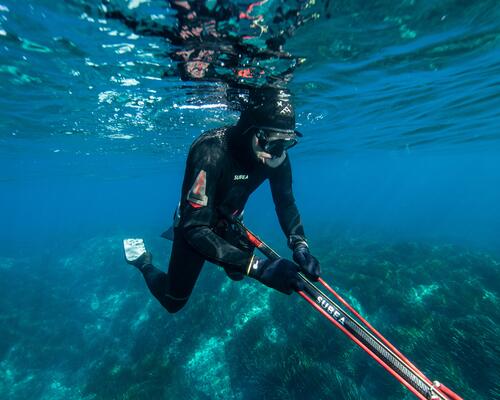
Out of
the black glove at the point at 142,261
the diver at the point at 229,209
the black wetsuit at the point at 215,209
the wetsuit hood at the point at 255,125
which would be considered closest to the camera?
the diver at the point at 229,209

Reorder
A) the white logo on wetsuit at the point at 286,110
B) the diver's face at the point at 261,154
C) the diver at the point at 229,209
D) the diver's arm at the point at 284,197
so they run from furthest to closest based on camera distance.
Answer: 1. the diver's arm at the point at 284,197
2. the white logo on wetsuit at the point at 286,110
3. the diver's face at the point at 261,154
4. the diver at the point at 229,209

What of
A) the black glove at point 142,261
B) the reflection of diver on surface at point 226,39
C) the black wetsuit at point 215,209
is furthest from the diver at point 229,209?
the reflection of diver on surface at point 226,39

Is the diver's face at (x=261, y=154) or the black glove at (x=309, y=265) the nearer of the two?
the black glove at (x=309, y=265)

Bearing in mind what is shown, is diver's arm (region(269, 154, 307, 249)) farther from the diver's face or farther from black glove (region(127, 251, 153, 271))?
black glove (region(127, 251, 153, 271))

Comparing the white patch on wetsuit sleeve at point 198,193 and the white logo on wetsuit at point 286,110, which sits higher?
the white logo on wetsuit at point 286,110

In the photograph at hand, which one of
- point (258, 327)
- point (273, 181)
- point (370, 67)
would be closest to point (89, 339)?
point (258, 327)

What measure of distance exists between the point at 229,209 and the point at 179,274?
4.57ft

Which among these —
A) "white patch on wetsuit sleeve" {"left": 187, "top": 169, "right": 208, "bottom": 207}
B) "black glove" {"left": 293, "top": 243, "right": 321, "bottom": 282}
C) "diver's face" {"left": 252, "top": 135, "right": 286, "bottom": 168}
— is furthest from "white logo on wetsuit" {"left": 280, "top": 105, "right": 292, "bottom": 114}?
"black glove" {"left": 293, "top": 243, "right": 321, "bottom": 282}

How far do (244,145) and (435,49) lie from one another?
854cm

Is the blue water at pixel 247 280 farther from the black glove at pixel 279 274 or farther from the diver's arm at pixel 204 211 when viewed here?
the black glove at pixel 279 274

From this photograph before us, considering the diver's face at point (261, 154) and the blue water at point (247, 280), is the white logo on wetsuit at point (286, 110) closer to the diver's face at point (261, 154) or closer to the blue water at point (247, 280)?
the diver's face at point (261, 154)

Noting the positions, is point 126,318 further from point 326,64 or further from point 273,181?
point 326,64

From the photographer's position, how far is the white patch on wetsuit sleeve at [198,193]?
4.01m

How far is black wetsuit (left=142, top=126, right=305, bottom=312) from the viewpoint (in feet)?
12.7
